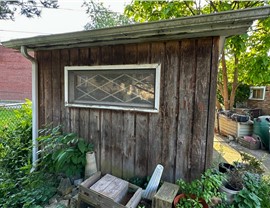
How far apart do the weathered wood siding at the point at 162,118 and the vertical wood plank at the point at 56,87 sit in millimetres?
16

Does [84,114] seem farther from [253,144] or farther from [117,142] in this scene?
[253,144]

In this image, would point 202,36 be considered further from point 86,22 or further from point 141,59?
point 86,22

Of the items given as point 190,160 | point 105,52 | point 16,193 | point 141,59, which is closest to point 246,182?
point 190,160

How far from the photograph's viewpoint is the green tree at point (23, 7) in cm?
646

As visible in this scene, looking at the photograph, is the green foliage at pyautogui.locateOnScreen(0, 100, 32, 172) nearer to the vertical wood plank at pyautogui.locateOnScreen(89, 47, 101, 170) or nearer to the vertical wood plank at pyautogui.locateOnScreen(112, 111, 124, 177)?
the vertical wood plank at pyautogui.locateOnScreen(89, 47, 101, 170)

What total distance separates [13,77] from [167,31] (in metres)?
16.4

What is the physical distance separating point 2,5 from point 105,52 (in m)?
6.65

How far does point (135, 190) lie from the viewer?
2232 mm

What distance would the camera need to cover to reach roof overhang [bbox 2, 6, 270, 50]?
154 cm

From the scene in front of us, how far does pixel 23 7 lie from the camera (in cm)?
655

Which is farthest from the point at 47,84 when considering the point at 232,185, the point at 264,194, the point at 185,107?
the point at 264,194

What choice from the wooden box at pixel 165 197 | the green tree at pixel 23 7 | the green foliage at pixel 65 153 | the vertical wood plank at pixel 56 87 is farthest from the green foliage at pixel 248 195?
the green tree at pixel 23 7

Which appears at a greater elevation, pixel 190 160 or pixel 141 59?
pixel 141 59

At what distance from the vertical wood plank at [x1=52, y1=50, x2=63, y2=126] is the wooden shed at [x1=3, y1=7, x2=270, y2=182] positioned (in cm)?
2
